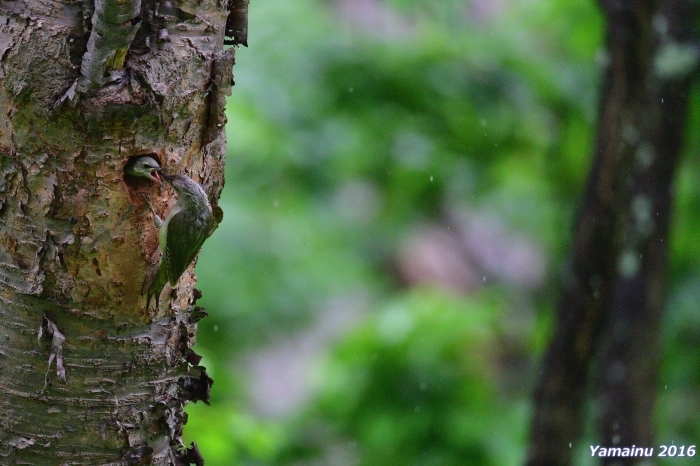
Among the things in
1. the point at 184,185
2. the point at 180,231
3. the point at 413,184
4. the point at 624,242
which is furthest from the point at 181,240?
the point at 413,184

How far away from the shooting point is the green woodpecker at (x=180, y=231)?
164cm

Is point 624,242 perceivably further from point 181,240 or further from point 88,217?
point 88,217

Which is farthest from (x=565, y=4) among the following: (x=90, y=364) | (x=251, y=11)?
(x=90, y=364)

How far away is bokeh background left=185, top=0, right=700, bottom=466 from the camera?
4586mm

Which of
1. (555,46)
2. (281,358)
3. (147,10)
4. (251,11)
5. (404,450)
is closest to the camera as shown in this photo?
(147,10)

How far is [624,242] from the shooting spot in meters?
3.21

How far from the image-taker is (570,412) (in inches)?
125

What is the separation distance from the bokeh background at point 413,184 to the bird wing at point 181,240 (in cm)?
255

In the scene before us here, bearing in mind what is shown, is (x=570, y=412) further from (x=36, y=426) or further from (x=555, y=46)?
(x=555, y=46)

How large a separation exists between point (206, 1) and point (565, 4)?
356 centimetres

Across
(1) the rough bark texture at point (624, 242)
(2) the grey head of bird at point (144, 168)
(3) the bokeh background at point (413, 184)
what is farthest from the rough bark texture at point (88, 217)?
(3) the bokeh background at point (413, 184)

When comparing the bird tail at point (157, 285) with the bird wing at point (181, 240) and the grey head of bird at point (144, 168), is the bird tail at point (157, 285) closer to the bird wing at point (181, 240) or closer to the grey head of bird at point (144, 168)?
the bird wing at point (181, 240)

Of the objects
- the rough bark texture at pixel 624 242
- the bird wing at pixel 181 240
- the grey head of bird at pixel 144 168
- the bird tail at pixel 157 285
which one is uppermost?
the rough bark texture at pixel 624 242

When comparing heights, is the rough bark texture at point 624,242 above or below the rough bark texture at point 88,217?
above
